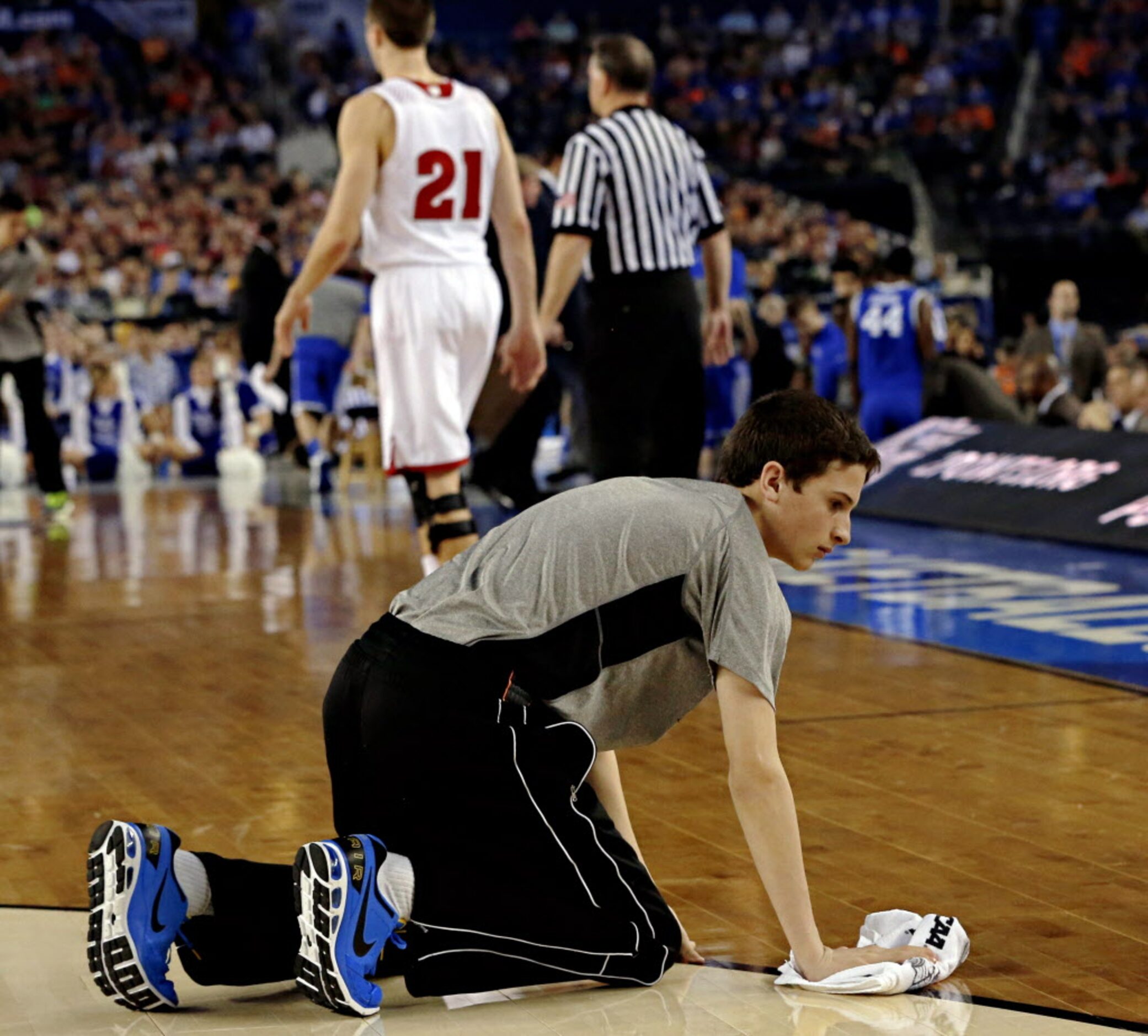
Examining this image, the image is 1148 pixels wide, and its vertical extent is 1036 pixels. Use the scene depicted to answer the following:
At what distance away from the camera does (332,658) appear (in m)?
5.74

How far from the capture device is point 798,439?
2621mm

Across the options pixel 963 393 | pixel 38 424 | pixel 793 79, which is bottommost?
pixel 38 424

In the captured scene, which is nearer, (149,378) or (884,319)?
(884,319)

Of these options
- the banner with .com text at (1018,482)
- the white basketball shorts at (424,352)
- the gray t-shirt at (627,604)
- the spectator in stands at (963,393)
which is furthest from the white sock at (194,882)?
the spectator in stands at (963,393)

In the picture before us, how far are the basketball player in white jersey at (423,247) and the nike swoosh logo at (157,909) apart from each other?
3.44 meters

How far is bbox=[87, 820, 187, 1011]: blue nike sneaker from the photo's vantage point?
2.58m

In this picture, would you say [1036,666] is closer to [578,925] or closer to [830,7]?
[578,925]

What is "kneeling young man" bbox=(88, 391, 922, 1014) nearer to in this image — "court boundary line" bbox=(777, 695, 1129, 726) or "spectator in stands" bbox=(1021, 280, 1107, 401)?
"court boundary line" bbox=(777, 695, 1129, 726)

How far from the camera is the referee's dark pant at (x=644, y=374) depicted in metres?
6.73

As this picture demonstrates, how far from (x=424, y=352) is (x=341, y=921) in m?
3.78

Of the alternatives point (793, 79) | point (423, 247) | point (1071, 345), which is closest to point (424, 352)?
point (423, 247)

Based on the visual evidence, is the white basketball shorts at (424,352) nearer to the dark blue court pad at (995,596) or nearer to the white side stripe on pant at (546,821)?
the dark blue court pad at (995,596)

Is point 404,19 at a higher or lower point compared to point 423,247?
higher

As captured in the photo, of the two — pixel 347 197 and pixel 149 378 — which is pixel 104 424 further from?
pixel 347 197
